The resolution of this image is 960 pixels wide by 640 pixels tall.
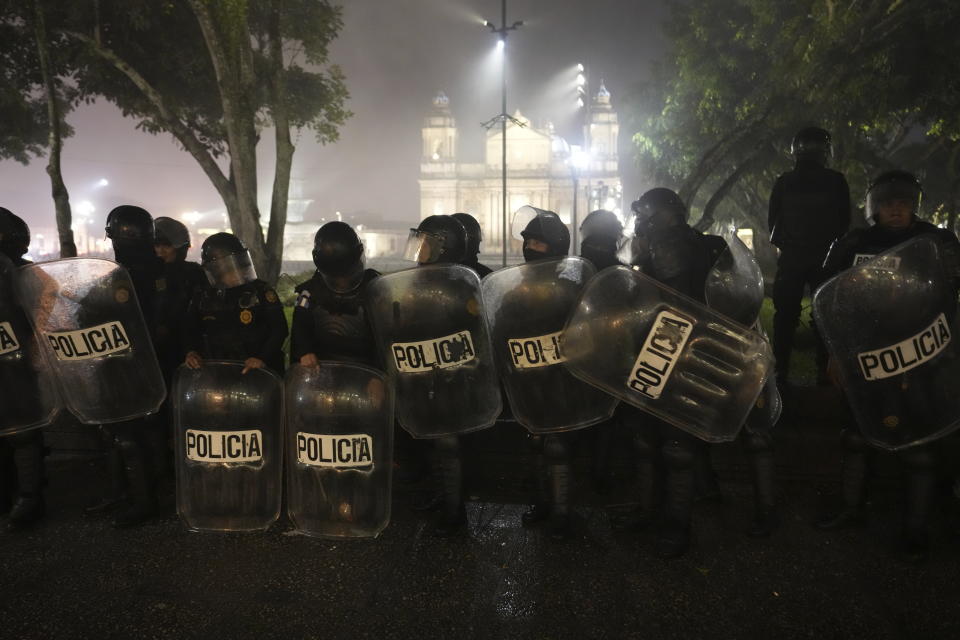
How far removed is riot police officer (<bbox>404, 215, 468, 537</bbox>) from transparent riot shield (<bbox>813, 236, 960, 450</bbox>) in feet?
7.40

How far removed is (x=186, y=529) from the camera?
12.2ft

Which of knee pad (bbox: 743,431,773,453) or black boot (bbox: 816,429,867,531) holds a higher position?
knee pad (bbox: 743,431,773,453)

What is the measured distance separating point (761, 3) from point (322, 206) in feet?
344

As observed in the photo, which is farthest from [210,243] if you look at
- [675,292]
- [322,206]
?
[322,206]

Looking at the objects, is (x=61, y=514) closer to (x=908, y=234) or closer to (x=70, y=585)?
(x=70, y=585)

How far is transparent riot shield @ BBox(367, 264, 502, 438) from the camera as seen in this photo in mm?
3393

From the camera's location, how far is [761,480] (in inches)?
138

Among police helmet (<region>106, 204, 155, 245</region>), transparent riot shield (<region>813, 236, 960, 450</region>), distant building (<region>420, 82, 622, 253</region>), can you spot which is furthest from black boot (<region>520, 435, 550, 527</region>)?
distant building (<region>420, 82, 622, 253</region>)

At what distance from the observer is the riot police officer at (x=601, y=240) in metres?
4.21

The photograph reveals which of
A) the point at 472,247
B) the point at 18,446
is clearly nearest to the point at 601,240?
the point at 472,247

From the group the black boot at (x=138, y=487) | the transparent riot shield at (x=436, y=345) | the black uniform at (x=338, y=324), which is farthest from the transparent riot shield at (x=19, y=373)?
the transparent riot shield at (x=436, y=345)

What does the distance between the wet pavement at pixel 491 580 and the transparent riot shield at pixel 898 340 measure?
31.9 inches

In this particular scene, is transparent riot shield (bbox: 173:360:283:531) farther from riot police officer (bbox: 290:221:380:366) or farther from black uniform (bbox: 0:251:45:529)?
black uniform (bbox: 0:251:45:529)

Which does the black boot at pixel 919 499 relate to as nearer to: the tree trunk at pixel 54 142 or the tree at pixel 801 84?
the tree at pixel 801 84
